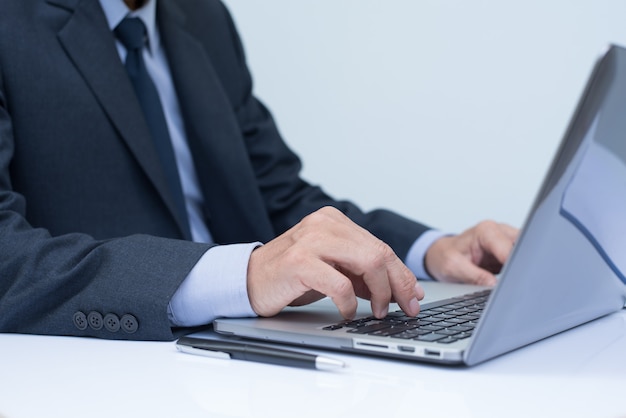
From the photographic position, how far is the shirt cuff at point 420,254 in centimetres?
131

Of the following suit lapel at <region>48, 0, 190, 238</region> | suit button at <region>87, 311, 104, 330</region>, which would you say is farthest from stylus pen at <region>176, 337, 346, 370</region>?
suit lapel at <region>48, 0, 190, 238</region>

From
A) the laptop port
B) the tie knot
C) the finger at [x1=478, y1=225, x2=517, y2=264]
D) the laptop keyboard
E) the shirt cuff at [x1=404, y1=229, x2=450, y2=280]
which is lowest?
the shirt cuff at [x1=404, y1=229, x2=450, y2=280]

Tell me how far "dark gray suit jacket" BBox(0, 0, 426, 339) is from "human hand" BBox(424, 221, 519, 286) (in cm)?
10

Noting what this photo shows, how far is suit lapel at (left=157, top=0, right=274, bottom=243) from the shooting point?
4.67ft

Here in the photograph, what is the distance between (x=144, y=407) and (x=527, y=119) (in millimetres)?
1592

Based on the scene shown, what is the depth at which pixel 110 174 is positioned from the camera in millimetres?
1197

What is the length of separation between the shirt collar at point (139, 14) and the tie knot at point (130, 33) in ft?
0.03

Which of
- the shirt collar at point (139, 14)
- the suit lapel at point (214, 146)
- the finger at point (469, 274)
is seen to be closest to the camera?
the finger at point (469, 274)

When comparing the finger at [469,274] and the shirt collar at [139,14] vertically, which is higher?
the shirt collar at [139,14]

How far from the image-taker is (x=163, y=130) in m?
1.30

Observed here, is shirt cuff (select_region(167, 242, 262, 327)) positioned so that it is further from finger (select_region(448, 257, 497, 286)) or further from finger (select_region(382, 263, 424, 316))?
finger (select_region(448, 257, 497, 286))

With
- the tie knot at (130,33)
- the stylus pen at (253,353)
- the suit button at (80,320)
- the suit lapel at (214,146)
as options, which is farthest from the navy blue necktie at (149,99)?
the stylus pen at (253,353)

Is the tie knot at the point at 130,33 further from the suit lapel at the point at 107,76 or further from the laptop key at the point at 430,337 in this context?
the laptop key at the point at 430,337

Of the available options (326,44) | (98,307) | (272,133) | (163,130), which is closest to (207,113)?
(163,130)
